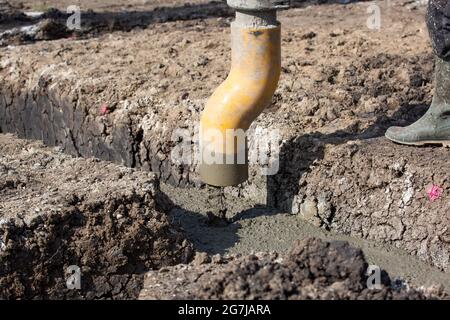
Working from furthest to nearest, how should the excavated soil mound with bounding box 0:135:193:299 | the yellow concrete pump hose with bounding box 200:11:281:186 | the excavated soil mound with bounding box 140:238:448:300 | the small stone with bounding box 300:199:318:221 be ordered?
1. the small stone with bounding box 300:199:318:221
2. the yellow concrete pump hose with bounding box 200:11:281:186
3. the excavated soil mound with bounding box 0:135:193:299
4. the excavated soil mound with bounding box 140:238:448:300

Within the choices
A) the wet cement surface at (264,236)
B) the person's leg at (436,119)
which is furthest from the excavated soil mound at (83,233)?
the person's leg at (436,119)

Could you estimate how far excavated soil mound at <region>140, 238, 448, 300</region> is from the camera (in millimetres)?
2814

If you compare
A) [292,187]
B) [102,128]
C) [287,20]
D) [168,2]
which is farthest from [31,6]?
[292,187]

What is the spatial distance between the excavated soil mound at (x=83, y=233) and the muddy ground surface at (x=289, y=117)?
50 centimetres

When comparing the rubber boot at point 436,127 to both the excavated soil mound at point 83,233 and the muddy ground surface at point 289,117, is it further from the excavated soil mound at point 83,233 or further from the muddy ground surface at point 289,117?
the excavated soil mound at point 83,233

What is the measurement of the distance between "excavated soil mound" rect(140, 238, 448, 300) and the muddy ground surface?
124 cm

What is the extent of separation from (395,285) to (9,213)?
5.63 ft

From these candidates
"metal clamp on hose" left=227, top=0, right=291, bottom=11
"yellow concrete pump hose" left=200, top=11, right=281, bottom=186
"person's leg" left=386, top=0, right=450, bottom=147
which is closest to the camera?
"metal clamp on hose" left=227, top=0, right=291, bottom=11

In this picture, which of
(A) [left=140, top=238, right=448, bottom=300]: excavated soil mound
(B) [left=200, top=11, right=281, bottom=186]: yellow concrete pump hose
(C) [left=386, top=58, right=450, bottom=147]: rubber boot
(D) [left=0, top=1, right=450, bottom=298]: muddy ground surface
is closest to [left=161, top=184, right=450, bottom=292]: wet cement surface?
(D) [left=0, top=1, right=450, bottom=298]: muddy ground surface

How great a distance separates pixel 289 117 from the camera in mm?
4984

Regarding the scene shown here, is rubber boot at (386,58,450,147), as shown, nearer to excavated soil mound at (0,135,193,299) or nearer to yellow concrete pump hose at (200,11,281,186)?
yellow concrete pump hose at (200,11,281,186)

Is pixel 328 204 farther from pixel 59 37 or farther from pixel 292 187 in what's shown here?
pixel 59 37

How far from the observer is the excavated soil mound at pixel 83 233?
3.67 metres

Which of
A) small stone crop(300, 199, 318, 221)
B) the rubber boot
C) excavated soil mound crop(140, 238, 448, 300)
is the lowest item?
small stone crop(300, 199, 318, 221)
